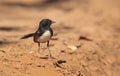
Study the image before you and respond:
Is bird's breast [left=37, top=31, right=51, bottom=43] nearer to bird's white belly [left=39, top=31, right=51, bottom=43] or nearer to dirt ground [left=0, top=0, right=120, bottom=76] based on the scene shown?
bird's white belly [left=39, top=31, right=51, bottom=43]

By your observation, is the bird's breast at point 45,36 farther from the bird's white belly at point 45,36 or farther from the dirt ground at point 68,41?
the dirt ground at point 68,41

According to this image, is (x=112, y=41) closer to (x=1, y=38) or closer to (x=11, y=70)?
→ (x=1, y=38)

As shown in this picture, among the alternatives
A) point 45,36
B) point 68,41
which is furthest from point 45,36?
point 68,41

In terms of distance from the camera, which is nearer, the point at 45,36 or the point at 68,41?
the point at 45,36

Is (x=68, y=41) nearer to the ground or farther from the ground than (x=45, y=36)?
nearer to the ground

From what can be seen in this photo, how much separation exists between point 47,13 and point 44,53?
7.30 meters

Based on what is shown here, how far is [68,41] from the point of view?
10.5m

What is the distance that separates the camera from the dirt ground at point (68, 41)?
8.71m

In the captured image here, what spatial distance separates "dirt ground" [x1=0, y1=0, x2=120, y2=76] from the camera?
8.71 meters

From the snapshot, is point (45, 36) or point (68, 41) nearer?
point (45, 36)

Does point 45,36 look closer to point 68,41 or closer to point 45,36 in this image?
point 45,36

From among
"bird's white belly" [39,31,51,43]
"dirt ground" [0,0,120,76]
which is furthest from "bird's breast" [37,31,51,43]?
"dirt ground" [0,0,120,76]

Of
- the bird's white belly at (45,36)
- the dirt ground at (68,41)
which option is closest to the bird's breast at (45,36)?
the bird's white belly at (45,36)

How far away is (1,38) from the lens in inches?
416
